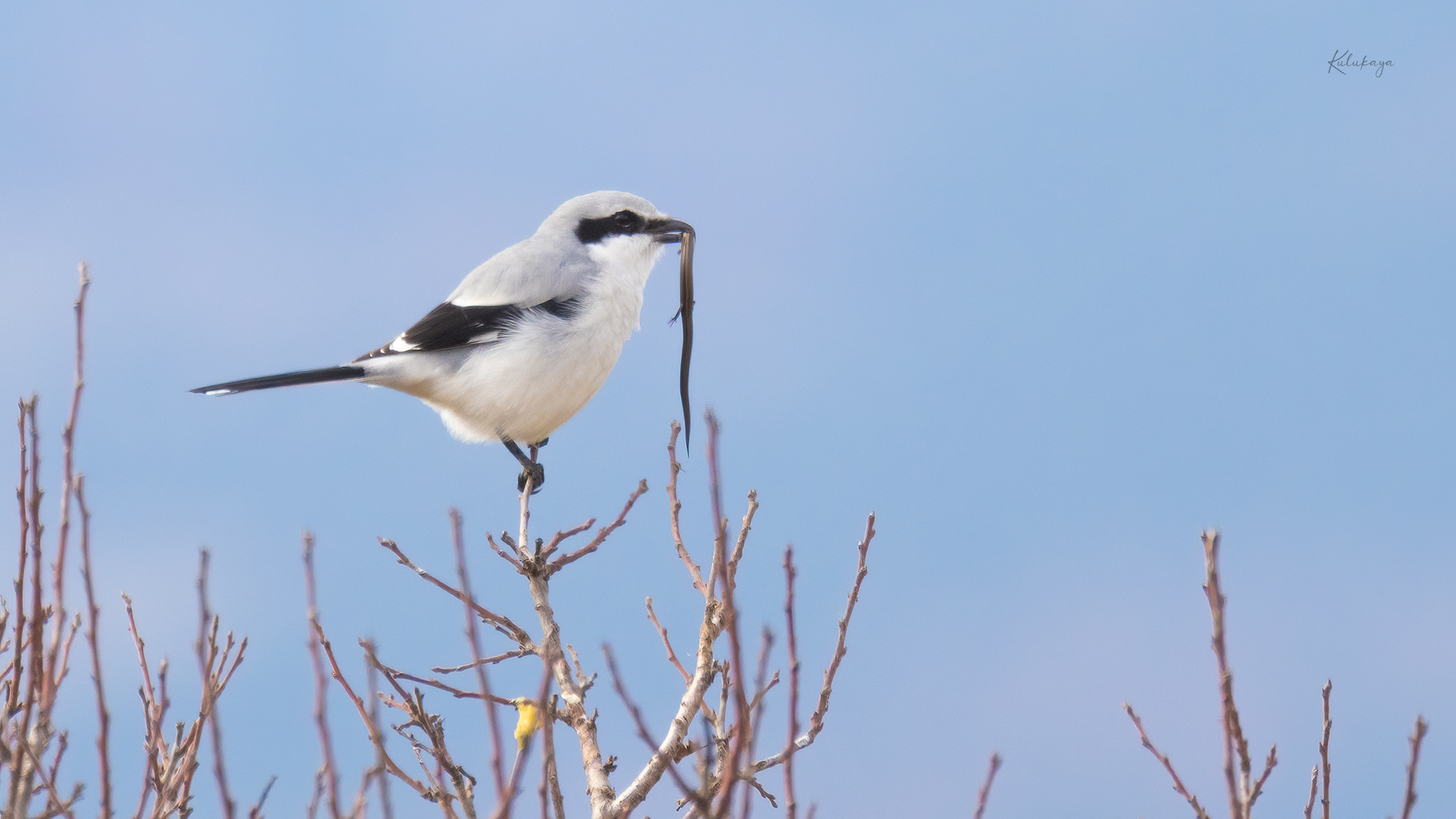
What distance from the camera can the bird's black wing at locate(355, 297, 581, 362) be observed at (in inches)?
155

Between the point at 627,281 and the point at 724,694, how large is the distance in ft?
6.40

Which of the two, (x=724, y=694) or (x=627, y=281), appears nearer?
(x=724, y=694)

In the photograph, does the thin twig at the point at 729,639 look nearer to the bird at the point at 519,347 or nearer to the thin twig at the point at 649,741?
the thin twig at the point at 649,741

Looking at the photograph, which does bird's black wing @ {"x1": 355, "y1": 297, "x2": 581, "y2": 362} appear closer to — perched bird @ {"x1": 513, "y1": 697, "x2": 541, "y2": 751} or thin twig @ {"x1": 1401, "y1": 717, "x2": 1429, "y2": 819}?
perched bird @ {"x1": 513, "y1": 697, "x2": 541, "y2": 751}

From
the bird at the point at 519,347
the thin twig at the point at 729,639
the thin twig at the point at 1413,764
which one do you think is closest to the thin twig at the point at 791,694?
the thin twig at the point at 729,639

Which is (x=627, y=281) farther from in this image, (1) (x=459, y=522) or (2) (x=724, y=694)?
(1) (x=459, y=522)

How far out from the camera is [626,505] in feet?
10.7

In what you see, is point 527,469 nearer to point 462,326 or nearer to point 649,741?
point 462,326

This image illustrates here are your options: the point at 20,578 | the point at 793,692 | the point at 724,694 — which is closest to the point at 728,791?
the point at 793,692

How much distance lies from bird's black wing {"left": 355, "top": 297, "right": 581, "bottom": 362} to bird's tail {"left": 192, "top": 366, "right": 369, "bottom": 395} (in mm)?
100

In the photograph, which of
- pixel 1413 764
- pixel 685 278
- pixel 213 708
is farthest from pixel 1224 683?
pixel 685 278

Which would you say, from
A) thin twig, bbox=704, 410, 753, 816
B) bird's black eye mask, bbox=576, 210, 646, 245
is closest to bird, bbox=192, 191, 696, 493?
bird's black eye mask, bbox=576, 210, 646, 245

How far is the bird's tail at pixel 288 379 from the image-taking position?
3592 mm

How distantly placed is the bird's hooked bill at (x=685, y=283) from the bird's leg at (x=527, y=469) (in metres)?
0.86
